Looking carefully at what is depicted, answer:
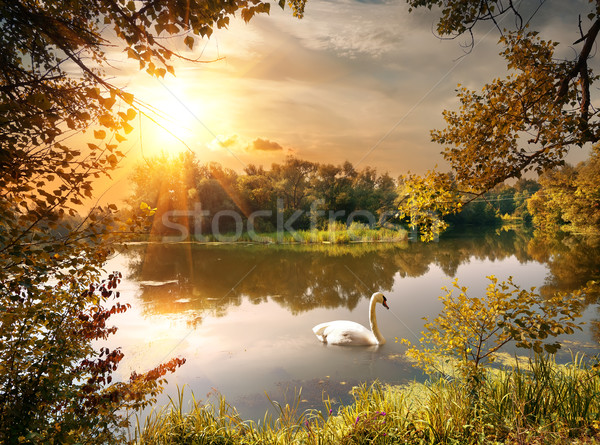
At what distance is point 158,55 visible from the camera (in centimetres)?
198

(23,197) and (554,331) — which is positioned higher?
(23,197)

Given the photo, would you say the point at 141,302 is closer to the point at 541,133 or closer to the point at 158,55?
the point at 158,55

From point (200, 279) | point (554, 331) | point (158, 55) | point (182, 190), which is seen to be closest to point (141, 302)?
point (200, 279)

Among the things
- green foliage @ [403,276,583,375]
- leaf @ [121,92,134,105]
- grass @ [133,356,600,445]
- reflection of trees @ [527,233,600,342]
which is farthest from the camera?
reflection of trees @ [527,233,600,342]

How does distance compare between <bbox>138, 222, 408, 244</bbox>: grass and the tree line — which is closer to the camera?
<bbox>138, 222, 408, 244</bbox>: grass

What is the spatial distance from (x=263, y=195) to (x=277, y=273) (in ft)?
63.5

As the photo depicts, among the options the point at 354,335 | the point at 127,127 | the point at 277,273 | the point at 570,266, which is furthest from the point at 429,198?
the point at 570,266

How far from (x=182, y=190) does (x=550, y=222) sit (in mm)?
39567

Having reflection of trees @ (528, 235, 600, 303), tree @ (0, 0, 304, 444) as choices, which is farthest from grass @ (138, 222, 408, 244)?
tree @ (0, 0, 304, 444)

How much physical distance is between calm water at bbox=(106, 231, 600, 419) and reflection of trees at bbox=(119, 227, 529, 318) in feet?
0.18

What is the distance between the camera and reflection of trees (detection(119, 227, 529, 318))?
9.94 meters

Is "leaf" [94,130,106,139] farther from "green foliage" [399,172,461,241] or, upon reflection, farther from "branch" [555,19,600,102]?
"branch" [555,19,600,102]

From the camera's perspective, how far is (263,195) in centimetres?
3222

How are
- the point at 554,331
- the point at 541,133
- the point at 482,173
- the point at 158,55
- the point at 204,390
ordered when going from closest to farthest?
the point at 158,55 < the point at 554,331 < the point at 541,133 < the point at 482,173 < the point at 204,390
